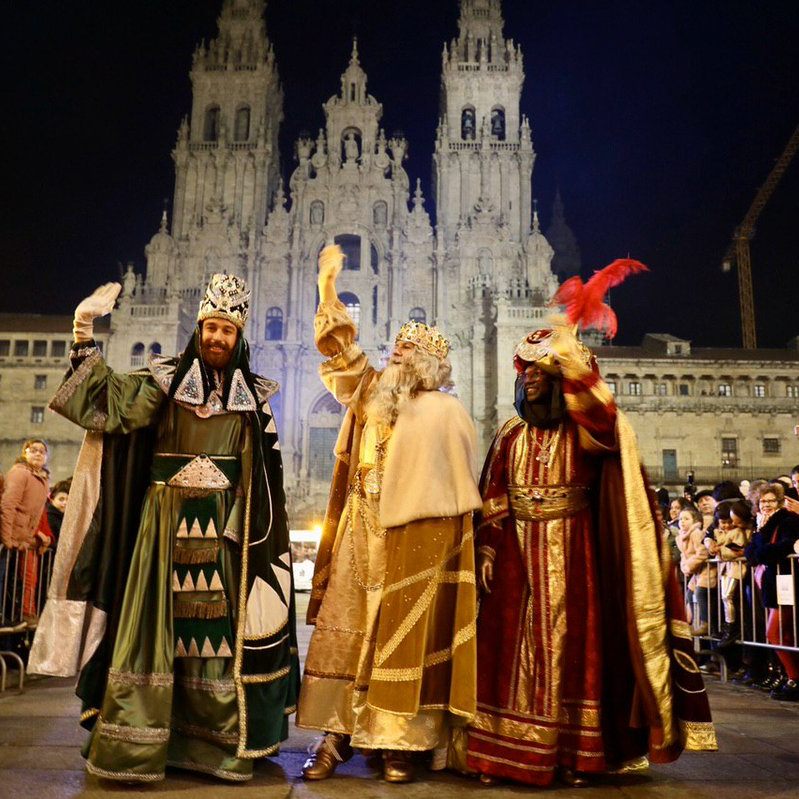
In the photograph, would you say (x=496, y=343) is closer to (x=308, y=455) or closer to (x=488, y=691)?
(x=308, y=455)

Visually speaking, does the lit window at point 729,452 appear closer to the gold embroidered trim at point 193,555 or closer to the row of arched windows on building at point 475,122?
the row of arched windows on building at point 475,122

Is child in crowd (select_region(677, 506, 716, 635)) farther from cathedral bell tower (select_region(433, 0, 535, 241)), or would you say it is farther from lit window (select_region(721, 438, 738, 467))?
lit window (select_region(721, 438, 738, 467))

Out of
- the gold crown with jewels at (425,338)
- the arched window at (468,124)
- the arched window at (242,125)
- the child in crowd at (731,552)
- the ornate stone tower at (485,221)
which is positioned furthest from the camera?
the arched window at (242,125)

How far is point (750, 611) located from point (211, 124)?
36.8 meters

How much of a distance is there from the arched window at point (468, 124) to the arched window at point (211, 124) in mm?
12021

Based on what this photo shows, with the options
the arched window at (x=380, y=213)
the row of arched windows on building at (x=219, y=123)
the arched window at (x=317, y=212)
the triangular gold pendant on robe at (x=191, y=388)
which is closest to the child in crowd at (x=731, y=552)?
the triangular gold pendant on robe at (x=191, y=388)

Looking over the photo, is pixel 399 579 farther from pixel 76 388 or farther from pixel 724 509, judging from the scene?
pixel 724 509

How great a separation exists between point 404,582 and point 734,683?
15.6ft

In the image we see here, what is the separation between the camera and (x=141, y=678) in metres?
3.13

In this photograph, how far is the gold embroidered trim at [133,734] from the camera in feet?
9.86

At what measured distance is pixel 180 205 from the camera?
3581cm

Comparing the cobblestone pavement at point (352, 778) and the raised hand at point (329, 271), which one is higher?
the raised hand at point (329, 271)

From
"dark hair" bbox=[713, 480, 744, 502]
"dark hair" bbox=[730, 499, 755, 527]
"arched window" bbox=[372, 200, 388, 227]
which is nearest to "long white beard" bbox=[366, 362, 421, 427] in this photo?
"dark hair" bbox=[730, 499, 755, 527]

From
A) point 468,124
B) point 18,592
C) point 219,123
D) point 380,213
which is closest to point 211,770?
point 18,592
